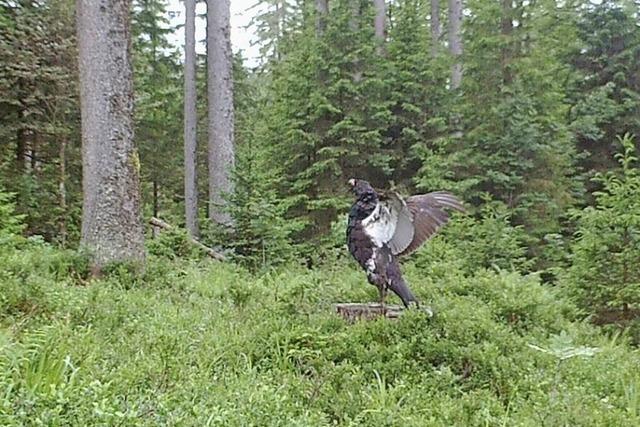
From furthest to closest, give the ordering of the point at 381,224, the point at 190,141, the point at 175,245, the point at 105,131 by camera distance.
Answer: the point at 190,141, the point at 175,245, the point at 105,131, the point at 381,224

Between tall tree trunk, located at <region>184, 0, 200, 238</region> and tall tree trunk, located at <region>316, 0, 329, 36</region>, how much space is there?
3167mm

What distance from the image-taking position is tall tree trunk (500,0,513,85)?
9.81 metres

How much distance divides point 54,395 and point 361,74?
9.56 metres

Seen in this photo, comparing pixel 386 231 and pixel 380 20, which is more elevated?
pixel 380 20

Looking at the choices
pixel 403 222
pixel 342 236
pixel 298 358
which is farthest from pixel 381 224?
pixel 342 236

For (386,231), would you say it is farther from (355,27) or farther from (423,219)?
(355,27)

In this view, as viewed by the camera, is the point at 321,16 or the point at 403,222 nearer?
the point at 403,222

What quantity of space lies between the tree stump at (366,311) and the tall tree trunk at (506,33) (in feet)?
21.4

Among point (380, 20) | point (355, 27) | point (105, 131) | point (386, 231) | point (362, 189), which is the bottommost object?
point (386, 231)

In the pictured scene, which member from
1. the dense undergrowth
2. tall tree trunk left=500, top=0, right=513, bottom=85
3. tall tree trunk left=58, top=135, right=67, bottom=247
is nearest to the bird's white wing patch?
the dense undergrowth

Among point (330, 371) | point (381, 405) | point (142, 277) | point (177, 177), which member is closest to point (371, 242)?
point (330, 371)

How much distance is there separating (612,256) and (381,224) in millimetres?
2590

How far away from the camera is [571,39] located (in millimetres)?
12094

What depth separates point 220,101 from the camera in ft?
37.5
